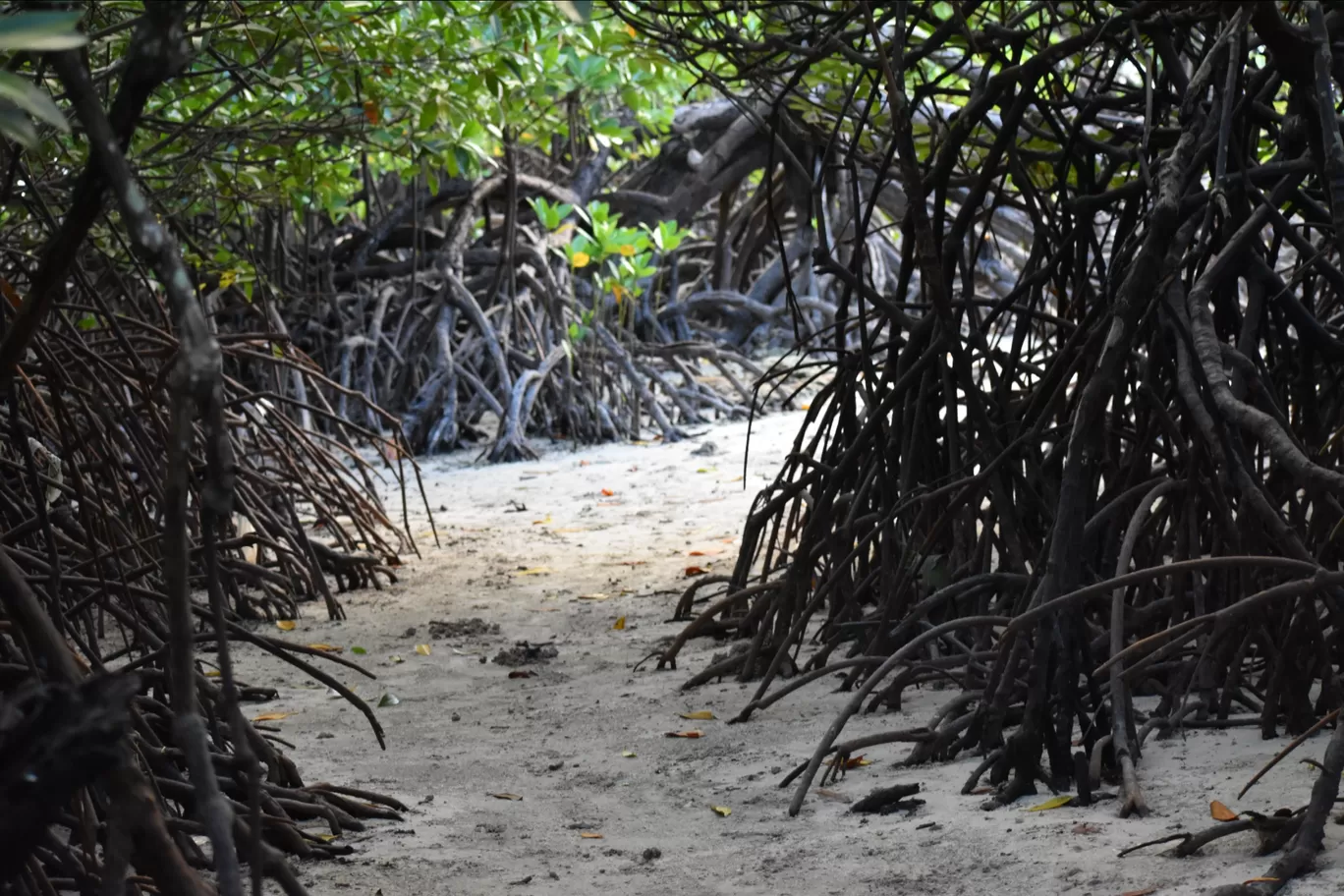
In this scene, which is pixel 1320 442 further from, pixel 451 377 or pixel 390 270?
pixel 390 270

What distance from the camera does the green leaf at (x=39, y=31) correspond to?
Result: 806 mm

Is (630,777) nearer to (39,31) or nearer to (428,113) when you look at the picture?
(39,31)

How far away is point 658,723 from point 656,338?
22.2 ft

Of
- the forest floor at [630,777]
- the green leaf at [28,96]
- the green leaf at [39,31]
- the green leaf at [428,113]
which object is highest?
the green leaf at [428,113]

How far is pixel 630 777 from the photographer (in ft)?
9.02

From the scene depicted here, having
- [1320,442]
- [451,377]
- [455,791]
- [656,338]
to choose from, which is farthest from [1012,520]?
[656,338]

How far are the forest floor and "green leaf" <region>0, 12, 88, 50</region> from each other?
1480 mm

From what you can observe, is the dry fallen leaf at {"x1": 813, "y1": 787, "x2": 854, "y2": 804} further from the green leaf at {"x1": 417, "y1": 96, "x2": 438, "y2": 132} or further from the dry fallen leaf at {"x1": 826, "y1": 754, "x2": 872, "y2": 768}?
the green leaf at {"x1": 417, "y1": 96, "x2": 438, "y2": 132}

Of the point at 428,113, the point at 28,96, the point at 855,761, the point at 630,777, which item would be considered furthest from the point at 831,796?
the point at 428,113

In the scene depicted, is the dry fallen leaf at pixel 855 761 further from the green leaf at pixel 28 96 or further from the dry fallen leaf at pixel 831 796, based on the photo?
the green leaf at pixel 28 96

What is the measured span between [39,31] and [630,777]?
7.03 ft

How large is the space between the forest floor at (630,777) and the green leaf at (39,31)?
4.85 feet

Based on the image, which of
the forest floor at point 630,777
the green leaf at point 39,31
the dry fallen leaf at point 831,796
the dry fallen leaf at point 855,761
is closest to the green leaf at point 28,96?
the green leaf at point 39,31

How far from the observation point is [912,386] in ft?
Answer: 10.1
